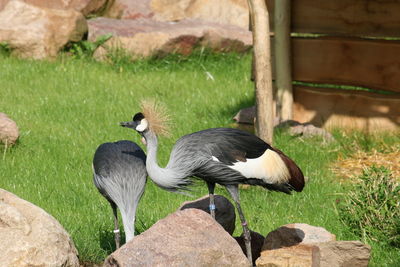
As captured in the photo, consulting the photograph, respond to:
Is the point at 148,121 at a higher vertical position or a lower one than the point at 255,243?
higher

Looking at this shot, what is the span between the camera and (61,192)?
8055 millimetres

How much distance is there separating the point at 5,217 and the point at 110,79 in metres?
6.89

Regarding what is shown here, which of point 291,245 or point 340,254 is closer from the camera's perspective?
point 340,254

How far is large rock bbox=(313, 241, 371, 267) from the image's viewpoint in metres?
6.10

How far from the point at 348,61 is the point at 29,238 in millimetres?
5799

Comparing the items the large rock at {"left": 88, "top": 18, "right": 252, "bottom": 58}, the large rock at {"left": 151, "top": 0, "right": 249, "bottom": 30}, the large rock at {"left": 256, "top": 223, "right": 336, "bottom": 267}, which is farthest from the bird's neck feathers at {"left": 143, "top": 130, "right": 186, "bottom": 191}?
the large rock at {"left": 151, "top": 0, "right": 249, "bottom": 30}

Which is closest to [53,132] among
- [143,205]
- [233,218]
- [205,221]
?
[143,205]

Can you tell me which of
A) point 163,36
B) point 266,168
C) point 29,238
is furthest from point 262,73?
point 163,36

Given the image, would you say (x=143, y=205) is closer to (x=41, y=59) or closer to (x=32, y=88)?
(x=32, y=88)

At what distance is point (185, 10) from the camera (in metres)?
15.8

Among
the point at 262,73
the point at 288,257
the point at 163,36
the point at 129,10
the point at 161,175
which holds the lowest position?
the point at 163,36

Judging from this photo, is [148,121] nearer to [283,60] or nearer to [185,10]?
[283,60]

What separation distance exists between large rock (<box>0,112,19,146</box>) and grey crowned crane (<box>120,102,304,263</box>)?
343 cm

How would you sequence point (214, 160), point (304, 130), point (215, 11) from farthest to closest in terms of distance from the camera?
1. point (215, 11)
2. point (304, 130)
3. point (214, 160)
